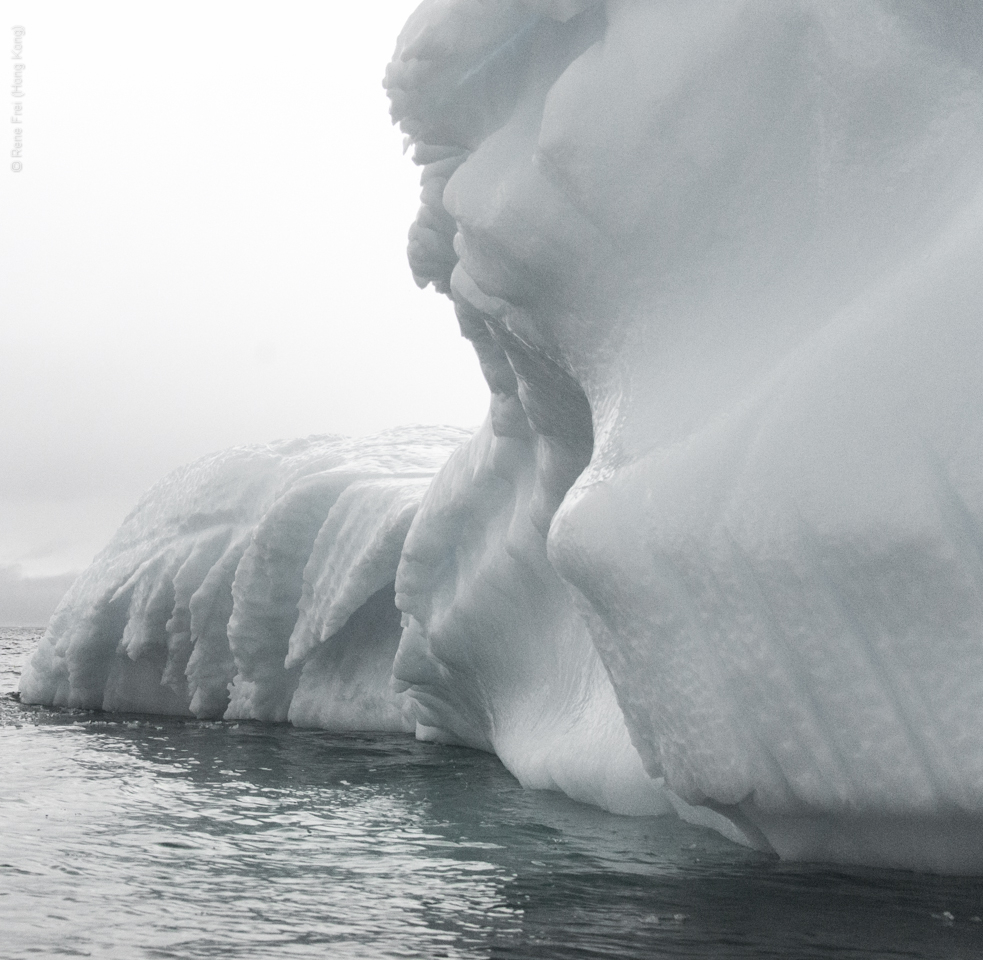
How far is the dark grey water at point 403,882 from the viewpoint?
7.39ft

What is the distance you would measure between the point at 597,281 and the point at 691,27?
671 mm

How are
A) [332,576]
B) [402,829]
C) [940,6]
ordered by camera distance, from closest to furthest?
[940,6], [402,829], [332,576]

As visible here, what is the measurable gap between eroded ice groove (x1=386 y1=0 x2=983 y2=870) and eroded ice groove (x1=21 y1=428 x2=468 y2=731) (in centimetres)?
298

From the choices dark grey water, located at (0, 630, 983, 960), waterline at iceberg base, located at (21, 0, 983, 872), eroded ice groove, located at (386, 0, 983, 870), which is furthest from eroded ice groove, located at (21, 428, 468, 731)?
eroded ice groove, located at (386, 0, 983, 870)

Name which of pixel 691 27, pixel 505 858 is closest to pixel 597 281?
pixel 691 27

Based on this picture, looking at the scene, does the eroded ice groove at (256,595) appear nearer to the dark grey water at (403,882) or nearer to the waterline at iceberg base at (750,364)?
the dark grey water at (403,882)

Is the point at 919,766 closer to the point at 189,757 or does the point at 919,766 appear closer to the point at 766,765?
the point at 766,765

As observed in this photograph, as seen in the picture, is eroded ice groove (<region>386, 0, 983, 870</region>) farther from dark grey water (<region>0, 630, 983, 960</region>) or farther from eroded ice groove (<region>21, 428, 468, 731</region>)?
eroded ice groove (<region>21, 428, 468, 731</region>)

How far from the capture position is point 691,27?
9.70 feet

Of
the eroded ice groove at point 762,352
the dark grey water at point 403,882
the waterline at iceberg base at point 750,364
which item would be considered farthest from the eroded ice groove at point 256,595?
the eroded ice groove at point 762,352

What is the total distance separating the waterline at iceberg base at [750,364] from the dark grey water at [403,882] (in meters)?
0.22

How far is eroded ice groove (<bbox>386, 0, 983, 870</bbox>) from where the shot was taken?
A: 2.49 meters

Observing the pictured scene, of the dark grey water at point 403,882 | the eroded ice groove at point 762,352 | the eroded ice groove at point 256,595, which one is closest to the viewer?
the dark grey water at point 403,882

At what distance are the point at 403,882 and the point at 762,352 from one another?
1531 mm
